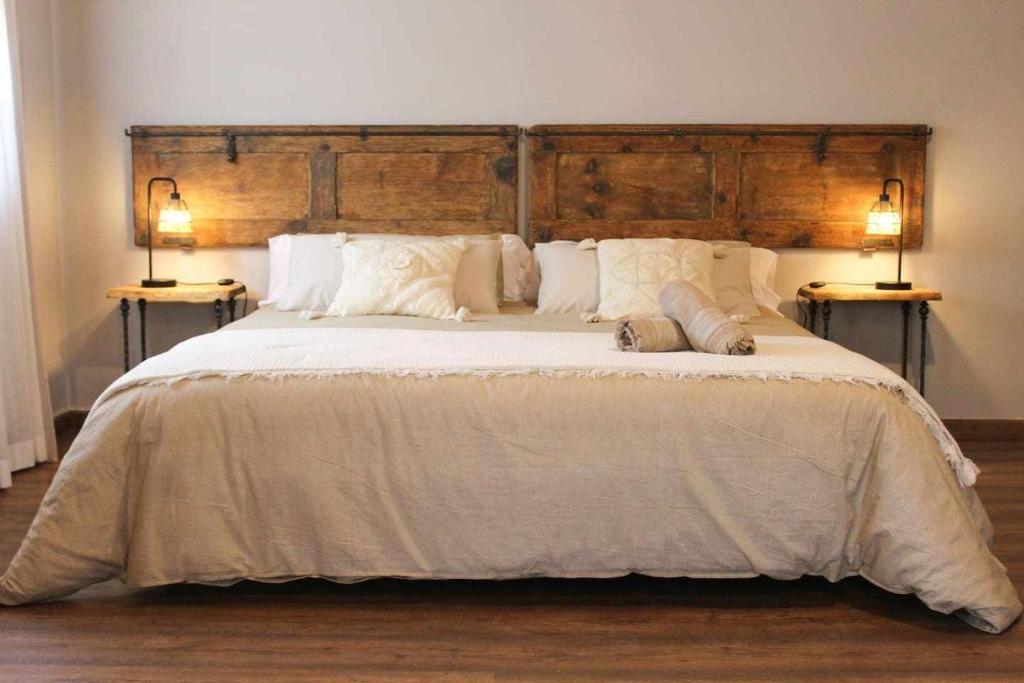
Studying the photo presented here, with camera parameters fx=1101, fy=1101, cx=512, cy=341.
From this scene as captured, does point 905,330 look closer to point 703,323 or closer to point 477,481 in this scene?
point 703,323

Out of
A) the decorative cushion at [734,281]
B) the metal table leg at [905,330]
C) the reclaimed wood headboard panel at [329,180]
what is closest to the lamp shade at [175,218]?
the reclaimed wood headboard panel at [329,180]

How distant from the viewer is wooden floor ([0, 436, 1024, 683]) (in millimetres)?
2494

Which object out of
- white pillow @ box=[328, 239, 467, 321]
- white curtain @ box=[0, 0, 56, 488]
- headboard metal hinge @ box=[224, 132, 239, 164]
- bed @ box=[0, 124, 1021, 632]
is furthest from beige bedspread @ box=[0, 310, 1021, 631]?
headboard metal hinge @ box=[224, 132, 239, 164]

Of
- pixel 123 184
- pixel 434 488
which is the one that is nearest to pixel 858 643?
pixel 434 488

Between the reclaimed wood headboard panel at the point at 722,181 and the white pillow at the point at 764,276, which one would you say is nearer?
the white pillow at the point at 764,276

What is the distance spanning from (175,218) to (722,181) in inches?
93.8

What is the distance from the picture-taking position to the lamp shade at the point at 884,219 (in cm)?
473

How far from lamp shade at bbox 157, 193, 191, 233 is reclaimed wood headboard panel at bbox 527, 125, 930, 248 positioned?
1.50 m

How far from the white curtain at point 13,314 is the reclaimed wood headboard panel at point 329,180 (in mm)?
696

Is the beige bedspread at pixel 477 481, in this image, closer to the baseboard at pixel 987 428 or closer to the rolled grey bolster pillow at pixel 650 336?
the rolled grey bolster pillow at pixel 650 336

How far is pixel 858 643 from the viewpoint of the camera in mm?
2660

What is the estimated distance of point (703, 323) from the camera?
3.21 m

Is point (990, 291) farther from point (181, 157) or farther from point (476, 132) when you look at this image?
point (181, 157)

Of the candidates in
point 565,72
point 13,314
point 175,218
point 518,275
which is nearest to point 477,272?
point 518,275
